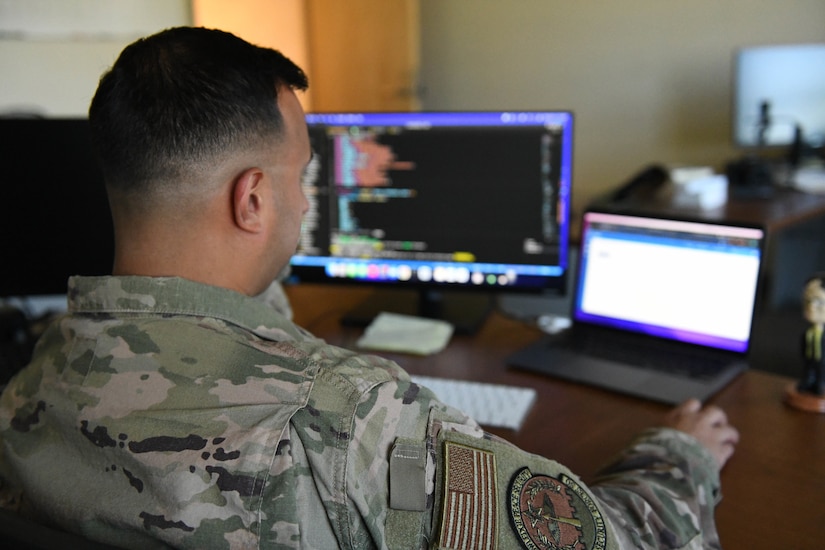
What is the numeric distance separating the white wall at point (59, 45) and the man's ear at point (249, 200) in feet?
7.86

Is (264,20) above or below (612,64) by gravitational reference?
above

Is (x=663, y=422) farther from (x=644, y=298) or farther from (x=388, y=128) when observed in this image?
(x=388, y=128)

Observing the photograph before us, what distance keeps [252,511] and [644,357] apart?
93 cm

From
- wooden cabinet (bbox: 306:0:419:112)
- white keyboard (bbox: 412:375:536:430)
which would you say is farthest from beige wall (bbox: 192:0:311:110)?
white keyboard (bbox: 412:375:536:430)

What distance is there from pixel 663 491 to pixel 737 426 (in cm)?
34

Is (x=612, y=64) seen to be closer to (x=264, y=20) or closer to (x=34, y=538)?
(x=264, y=20)

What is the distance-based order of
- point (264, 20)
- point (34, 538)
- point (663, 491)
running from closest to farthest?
point (34, 538) < point (663, 491) < point (264, 20)

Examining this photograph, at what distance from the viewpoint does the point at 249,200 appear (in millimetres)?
876

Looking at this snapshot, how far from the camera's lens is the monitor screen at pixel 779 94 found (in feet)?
10.2

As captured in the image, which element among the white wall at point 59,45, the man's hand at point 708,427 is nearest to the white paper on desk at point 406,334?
the man's hand at point 708,427

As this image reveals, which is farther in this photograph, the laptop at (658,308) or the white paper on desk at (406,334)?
the white paper on desk at (406,334)

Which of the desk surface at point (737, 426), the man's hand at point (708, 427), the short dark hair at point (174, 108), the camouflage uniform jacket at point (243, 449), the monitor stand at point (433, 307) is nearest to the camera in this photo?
the camouflage uniform jacket at point (243, 449)

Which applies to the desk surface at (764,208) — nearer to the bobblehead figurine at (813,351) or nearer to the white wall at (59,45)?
the bobblehead figurine at (813,351)

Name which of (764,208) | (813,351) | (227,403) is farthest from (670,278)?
(764,208)
